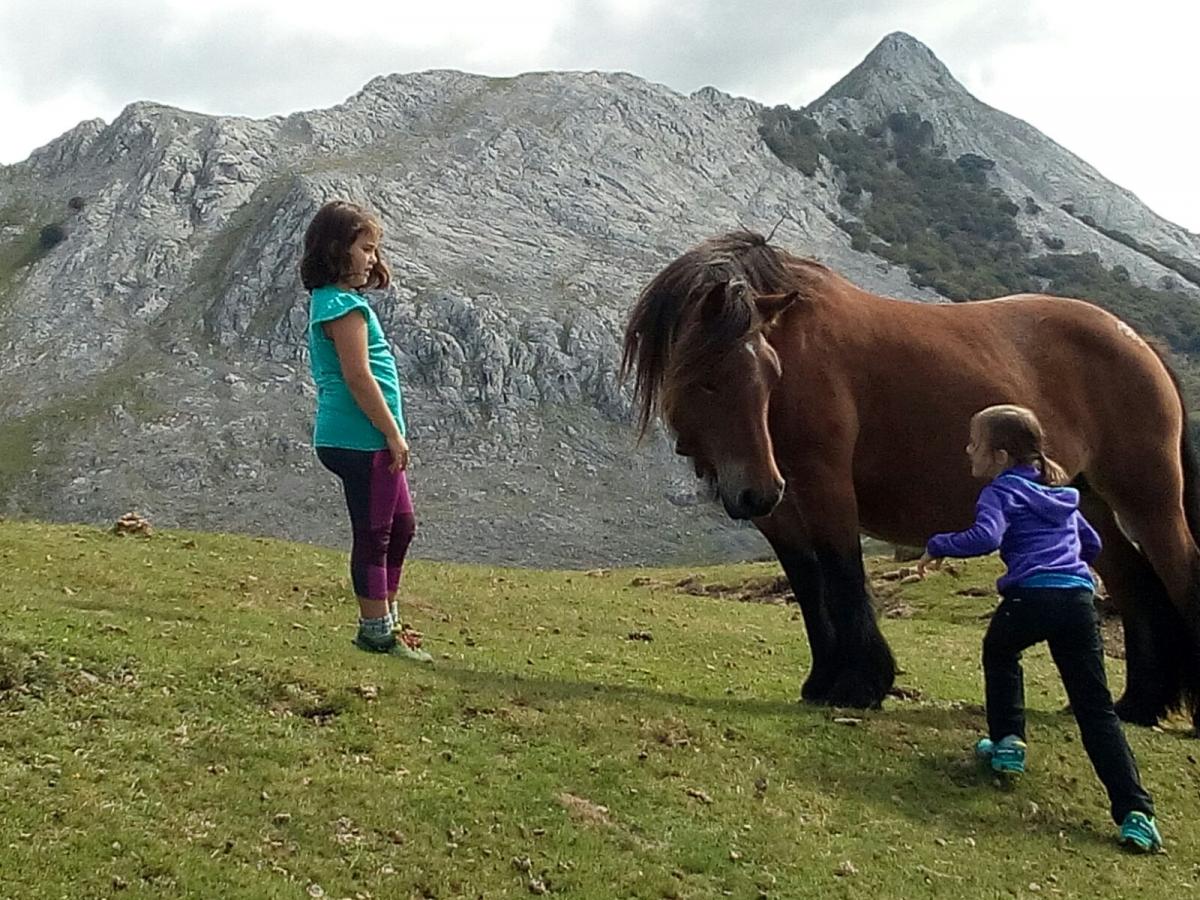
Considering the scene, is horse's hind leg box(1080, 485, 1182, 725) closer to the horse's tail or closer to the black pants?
the horse's tail

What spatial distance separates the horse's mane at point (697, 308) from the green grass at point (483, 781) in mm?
2090

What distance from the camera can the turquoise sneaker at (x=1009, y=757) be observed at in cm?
683

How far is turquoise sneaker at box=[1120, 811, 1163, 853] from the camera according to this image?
6.16 m

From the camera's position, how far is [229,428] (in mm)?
69438

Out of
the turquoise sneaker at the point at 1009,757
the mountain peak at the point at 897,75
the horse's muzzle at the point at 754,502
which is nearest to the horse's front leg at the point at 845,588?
the horse's muzzle at the point at 754,502

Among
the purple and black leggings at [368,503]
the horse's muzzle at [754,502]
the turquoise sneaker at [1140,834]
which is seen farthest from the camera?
the purple and black leggings at [368,503]

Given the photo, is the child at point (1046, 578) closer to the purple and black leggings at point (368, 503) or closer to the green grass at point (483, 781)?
the green grass at point (483, 781)

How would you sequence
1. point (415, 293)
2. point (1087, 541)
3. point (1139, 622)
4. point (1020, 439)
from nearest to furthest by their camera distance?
point (1020, 439)
point (1087, 541)
point (1139, 622)
point (415, 293)

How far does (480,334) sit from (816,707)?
226 ft

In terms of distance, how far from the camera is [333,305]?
716 cm

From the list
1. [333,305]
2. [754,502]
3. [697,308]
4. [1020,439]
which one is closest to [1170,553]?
[1020,439]

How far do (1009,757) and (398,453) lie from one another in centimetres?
415

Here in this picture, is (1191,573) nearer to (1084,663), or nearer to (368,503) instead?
(1084,663)

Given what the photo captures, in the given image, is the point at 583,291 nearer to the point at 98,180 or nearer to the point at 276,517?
the point at 276,517
